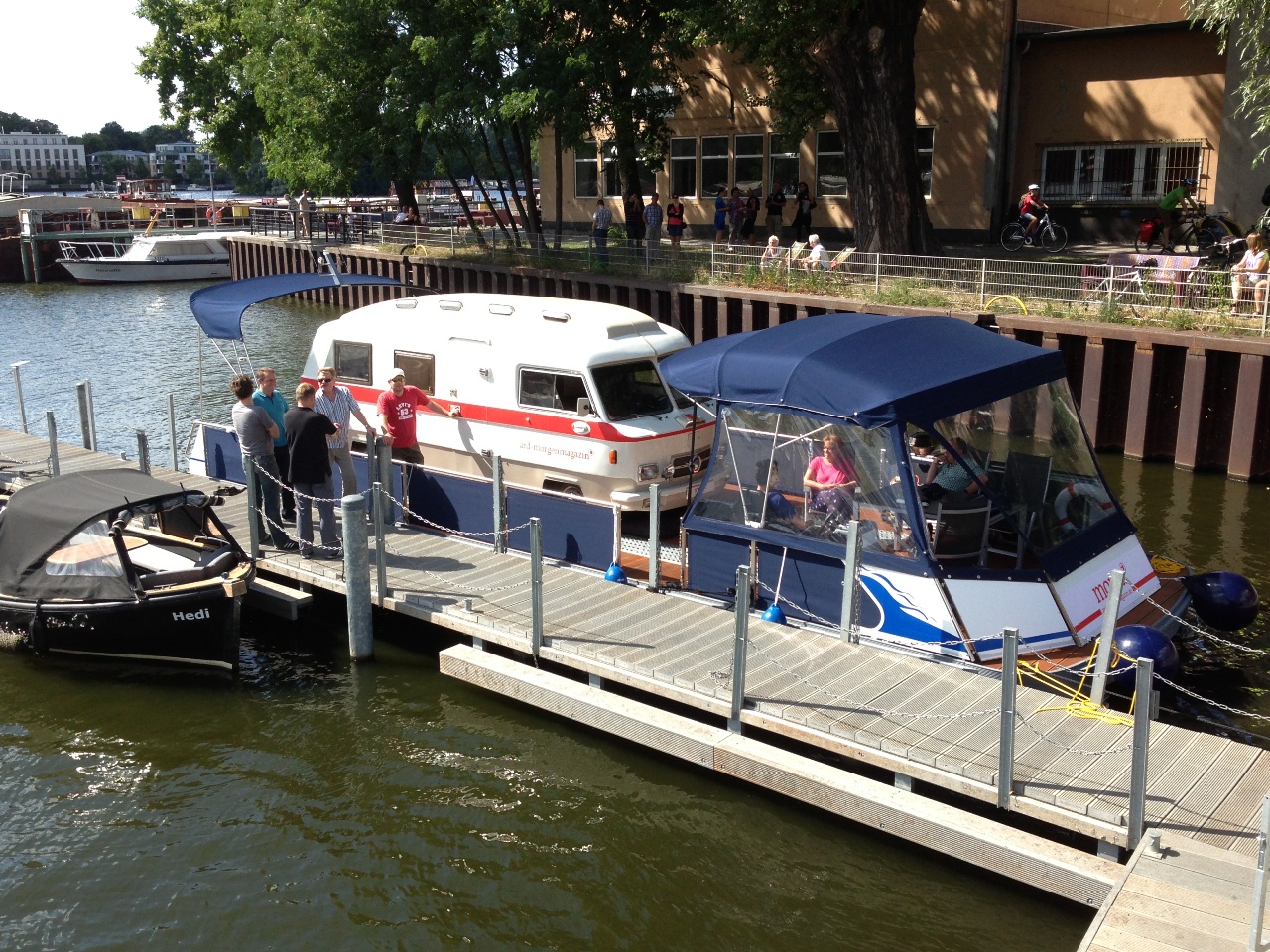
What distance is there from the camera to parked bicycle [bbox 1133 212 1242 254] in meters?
28.1

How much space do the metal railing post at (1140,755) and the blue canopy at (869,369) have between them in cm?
348

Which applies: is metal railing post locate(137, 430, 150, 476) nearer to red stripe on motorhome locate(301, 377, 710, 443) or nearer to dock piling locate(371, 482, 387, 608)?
red stripe on motorhome locate(301, 377, 710, 443)

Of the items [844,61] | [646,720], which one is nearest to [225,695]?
[646,720]

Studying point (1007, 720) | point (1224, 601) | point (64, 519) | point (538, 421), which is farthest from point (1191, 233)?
point (64, 519)

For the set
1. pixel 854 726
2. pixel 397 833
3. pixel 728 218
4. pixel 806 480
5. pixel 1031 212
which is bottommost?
pixel 397 833

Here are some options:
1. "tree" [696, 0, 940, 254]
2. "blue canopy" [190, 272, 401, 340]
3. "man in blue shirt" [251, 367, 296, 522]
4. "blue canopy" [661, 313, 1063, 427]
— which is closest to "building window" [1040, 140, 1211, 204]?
"tree" [696, 0, 940, 254]

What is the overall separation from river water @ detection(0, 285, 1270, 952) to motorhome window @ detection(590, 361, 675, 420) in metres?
3.34

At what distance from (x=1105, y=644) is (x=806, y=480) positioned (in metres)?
2.98

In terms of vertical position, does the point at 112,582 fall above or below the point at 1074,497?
below

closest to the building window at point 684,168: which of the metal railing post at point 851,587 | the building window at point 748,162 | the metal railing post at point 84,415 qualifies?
the building window at point 748,162

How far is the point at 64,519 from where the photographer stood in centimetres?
1252

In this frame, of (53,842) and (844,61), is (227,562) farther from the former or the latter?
(844,61)

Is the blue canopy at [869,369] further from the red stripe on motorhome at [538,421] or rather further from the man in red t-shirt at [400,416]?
the man in red t-shirt at [400,416]

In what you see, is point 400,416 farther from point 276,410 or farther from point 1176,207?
point 1176,207
